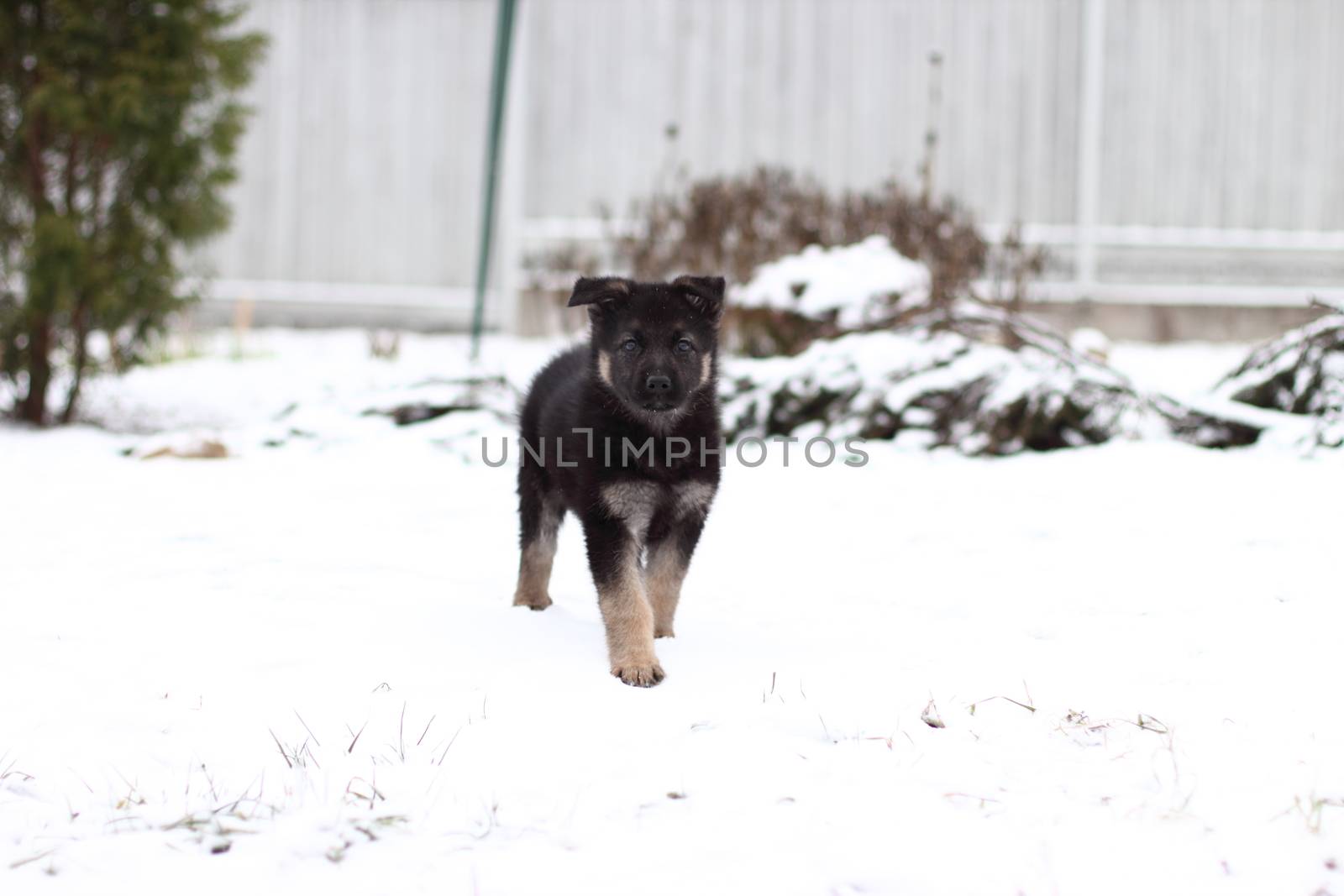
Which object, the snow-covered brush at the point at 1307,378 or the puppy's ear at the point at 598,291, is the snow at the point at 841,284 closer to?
the snow-covered brush at the point at 1307,378

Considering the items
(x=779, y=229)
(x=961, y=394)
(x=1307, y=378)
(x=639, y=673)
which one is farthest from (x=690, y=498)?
(x=779, y=229)

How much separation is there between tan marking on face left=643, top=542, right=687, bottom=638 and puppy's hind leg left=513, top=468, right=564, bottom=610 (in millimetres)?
418

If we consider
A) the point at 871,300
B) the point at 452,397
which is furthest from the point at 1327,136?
the point at 452,397

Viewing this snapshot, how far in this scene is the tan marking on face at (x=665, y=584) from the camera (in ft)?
10.3

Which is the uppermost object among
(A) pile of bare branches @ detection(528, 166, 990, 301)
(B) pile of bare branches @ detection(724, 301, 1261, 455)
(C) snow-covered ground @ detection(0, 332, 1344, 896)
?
(A) pile of bare branches @ detection(528, 166, 990, 301)

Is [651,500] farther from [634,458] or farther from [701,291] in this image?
[701,291]

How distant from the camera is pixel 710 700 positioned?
2.62 m

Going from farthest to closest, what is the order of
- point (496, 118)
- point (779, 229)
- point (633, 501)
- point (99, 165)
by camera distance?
point (779, 229)
point (496, 118)
point (99, 165)
point (633, 501)

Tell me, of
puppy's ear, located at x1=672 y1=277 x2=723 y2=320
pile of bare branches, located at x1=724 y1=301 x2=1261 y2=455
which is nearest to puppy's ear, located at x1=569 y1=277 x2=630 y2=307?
puppy's ear, located at x1=672 y1=277 x2=723 y2=320

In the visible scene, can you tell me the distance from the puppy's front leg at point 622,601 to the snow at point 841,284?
14.9 ft

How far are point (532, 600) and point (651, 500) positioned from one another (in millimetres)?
670

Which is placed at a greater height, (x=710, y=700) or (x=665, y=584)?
(x=665, y=584)

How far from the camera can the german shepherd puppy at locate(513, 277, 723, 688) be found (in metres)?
2.91

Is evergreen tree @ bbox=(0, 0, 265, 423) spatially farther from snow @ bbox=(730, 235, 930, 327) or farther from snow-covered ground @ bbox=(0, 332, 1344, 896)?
snow @ bbox=(730, 235, 930, 327)
